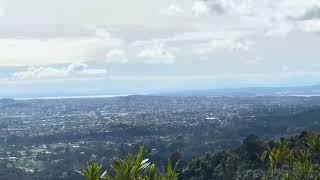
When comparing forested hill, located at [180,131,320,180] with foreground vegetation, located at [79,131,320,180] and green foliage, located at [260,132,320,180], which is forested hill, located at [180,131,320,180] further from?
green foliage, located at [260,132,320,180]

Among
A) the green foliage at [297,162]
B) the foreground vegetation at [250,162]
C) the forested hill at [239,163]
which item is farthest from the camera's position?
the forested hill at [239,163]

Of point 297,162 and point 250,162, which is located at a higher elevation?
point 297,162

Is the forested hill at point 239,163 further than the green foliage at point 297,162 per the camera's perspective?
Yes

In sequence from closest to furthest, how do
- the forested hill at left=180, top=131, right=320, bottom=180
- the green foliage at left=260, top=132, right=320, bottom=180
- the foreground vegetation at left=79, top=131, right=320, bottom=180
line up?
the green foliage at left=260, top=132, right=320, bottom=180, the foreground vegetation at left=79, top=131, right=320, bottom=180, the forested hill at left=180, top=131, right=320, bottom=180

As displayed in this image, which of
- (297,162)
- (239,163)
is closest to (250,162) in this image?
(239,163)

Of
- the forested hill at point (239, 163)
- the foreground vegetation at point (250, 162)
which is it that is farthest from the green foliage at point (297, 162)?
the forested hill at point (239, 163)

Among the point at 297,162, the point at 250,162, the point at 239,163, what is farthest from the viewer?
the point at 239,163

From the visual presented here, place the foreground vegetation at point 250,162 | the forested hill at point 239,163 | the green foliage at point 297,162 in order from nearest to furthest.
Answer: the green foliage at point 297,162 → the foreground vegetation at point 250,162 → the forested hill at point 239,163

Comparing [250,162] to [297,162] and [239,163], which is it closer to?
[239,163]

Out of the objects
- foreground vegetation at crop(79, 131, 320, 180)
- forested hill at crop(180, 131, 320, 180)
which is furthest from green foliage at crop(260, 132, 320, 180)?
forested hill at crop(180, 131, 320, 180)

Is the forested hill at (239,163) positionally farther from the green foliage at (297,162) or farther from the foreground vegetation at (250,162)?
the green foliage at (297,162)

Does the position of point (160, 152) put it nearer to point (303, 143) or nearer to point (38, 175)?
point (38, 175)

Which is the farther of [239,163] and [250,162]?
[239,163]

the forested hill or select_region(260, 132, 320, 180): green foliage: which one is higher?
select_region(260, 132, 320, 180): green foliage
